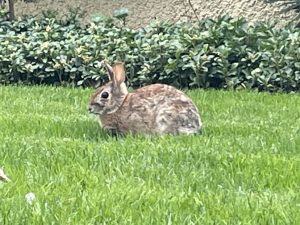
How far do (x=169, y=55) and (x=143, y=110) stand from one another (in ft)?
13.0

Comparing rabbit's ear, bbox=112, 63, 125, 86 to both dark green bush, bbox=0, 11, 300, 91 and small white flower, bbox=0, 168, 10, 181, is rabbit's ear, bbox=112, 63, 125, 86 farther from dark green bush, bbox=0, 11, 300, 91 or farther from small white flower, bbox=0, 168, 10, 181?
dark green bush, bbox=0, 11, 300, 91

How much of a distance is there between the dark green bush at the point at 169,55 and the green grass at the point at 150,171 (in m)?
2.10

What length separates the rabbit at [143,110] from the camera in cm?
704

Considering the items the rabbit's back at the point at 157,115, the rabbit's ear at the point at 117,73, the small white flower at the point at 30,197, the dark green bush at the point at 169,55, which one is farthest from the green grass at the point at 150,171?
the dark green bush at the point at 169,55

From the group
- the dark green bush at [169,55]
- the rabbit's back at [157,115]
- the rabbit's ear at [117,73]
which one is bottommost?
the dark green bush at [169,55]

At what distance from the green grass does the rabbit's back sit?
0.16 metres

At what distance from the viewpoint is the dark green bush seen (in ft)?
34.9

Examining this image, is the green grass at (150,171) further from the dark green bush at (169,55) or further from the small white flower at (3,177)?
the dark green bush at (169,55)

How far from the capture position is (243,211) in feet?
15.2

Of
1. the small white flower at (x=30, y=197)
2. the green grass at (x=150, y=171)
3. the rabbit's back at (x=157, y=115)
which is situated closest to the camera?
the green grass at (x=150, y=171)

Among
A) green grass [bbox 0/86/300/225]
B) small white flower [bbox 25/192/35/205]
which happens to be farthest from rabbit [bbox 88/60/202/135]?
small white flower [bbox 25/192/35/205]

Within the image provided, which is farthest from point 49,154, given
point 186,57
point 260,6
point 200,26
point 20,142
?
point 260,6

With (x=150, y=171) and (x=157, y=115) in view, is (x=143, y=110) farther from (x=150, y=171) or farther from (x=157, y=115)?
(x=150, y=171)

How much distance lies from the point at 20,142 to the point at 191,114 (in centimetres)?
141
